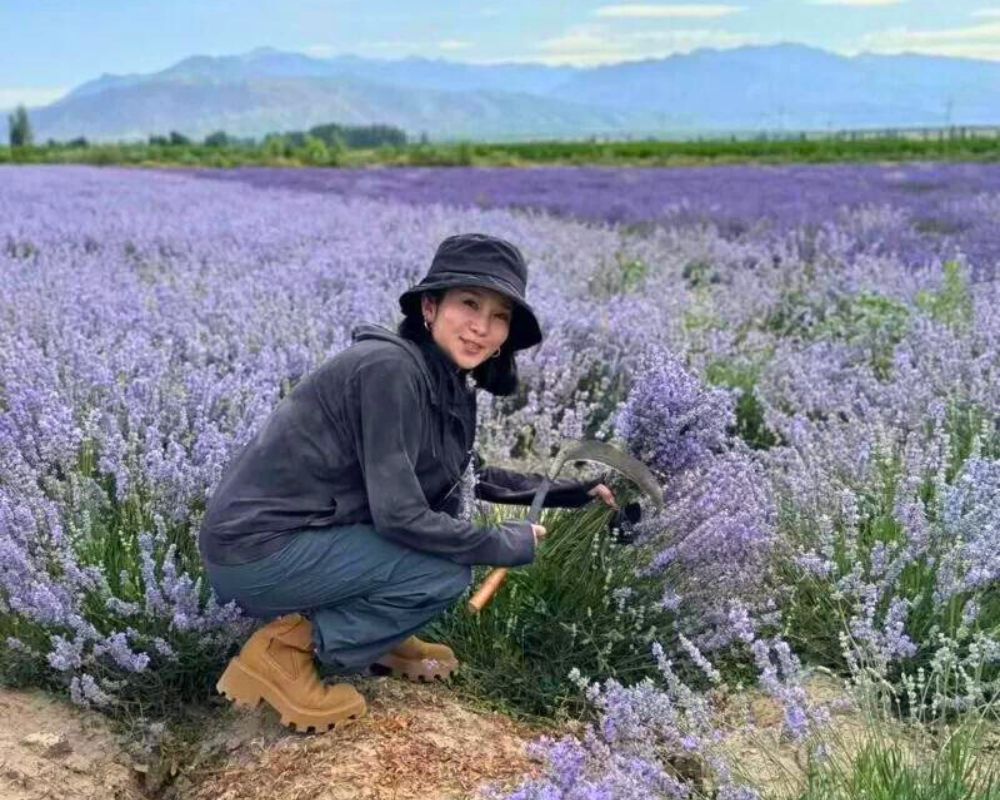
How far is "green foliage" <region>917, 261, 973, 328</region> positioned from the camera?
531 cm

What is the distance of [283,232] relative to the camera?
8.27 metres

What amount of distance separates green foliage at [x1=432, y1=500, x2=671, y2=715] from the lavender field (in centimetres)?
2

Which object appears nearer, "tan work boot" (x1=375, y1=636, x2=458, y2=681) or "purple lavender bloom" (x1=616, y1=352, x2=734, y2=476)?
"tan work boot" (x1=375, y1=636, x2=458, y2=681)

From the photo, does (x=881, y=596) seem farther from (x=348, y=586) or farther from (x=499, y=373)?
(x=348, y=586)

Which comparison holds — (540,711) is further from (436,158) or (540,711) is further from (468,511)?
(436,158)

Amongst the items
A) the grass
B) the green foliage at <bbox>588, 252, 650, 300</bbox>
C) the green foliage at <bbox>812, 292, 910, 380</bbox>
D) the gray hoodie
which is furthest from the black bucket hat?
the grass

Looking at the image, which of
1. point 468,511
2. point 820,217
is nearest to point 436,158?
point 820,217

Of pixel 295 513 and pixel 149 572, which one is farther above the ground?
pixel 295 513

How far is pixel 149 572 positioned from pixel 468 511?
746 millimetres

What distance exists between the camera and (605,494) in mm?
2412

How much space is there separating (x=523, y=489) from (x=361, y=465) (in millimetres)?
524

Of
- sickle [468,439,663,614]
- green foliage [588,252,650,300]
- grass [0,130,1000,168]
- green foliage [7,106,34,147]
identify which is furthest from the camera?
green foliage [7,106,34,147]

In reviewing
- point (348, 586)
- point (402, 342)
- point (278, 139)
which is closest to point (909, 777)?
point (348, 586)

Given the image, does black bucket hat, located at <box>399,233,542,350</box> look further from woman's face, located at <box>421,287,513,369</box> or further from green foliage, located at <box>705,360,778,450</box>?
green foliage, located at <box>705,360,778,450</box>
